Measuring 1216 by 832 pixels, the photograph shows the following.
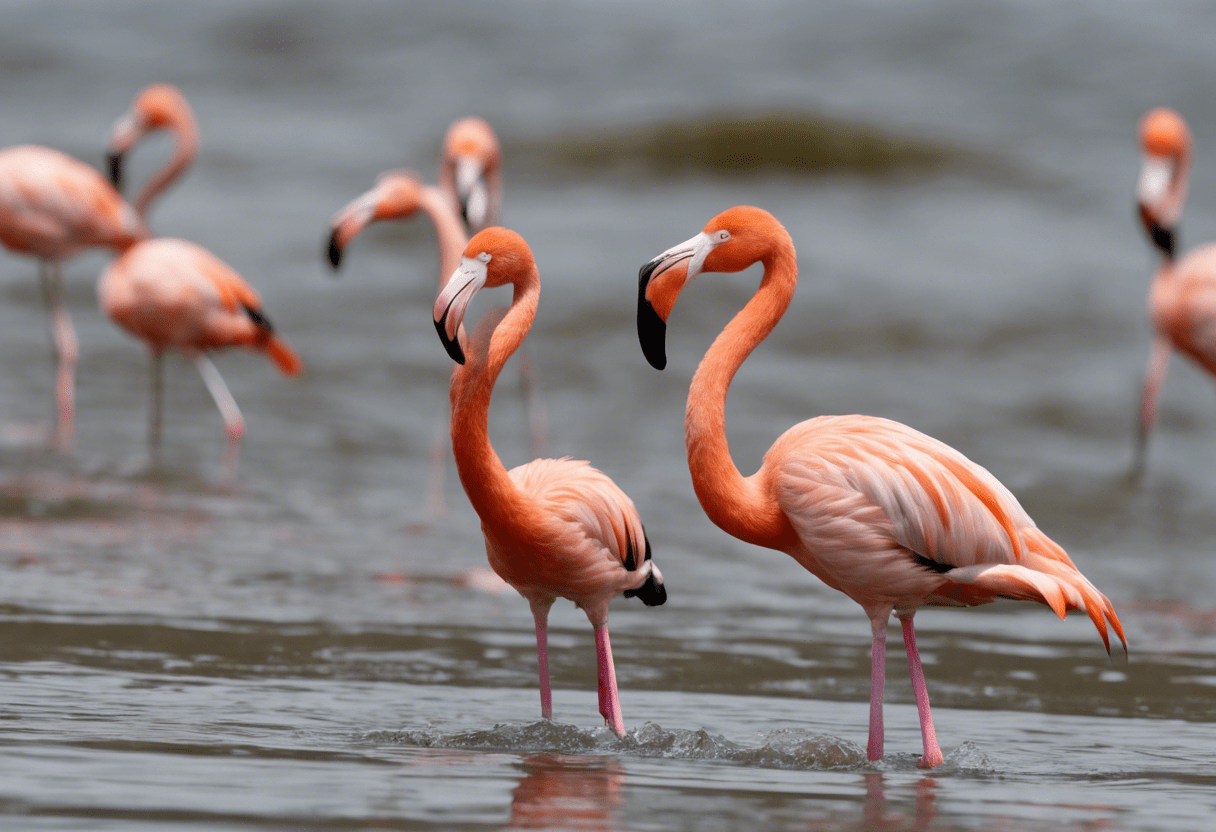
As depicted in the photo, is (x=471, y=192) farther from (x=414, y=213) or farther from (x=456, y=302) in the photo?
(x=456, y=302)

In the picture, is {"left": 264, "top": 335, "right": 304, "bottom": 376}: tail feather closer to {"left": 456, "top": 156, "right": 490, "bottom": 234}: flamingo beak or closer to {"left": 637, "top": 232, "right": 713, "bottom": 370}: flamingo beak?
{"left": 456, "top": 156, "right": 490, "bottom": 234}: flamingo beak

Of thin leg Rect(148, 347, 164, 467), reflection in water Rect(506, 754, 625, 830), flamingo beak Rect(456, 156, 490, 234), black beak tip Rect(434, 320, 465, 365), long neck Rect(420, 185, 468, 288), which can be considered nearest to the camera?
reflection in water Rect(506, 754, 625, 830)

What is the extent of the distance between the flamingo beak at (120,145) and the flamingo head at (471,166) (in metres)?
3.02

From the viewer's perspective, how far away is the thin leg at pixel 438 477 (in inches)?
329

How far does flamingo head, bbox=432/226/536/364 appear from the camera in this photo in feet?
11.6

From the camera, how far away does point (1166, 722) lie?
464 centimetres

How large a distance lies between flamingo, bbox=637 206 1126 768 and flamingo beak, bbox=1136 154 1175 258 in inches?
256

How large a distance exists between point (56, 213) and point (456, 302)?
7.92 meters

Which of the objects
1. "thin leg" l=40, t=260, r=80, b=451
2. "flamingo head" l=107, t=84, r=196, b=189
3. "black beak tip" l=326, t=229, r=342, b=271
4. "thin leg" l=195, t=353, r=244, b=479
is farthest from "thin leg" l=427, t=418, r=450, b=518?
"flamingo head" l=107, t=84, r=196, b=189

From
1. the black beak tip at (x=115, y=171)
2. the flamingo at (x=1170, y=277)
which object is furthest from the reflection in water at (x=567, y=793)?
the black beak tip at (x=115, y=171)

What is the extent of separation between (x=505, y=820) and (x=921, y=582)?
4.47 ft

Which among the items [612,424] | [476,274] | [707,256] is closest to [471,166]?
[612,424]

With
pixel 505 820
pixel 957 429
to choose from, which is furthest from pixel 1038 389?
pixel 505 820

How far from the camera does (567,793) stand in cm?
327
